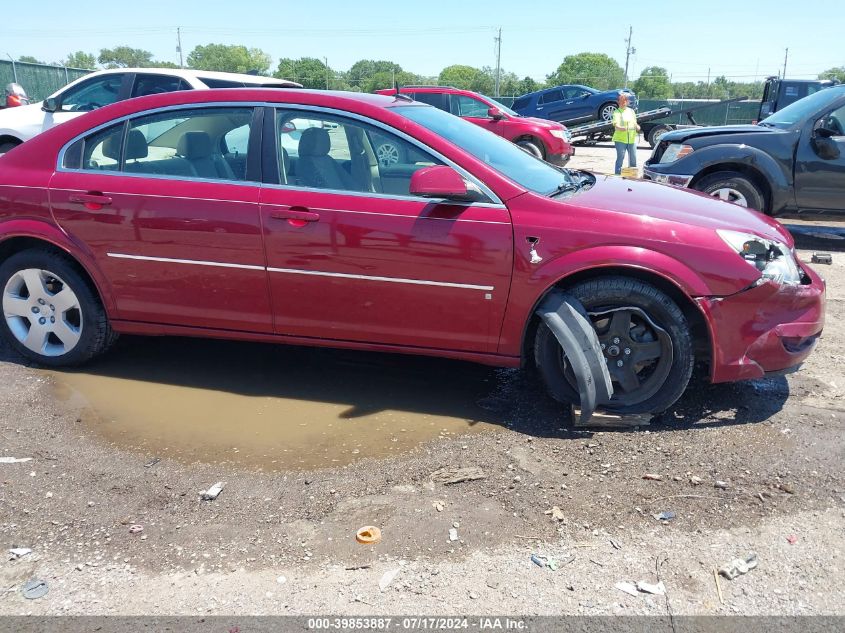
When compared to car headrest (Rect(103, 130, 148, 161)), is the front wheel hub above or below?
below

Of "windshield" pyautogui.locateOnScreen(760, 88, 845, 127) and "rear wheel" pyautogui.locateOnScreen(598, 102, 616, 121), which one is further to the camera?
"rear wheel" pyautogui.locateOnScreen(598, 102, 616, 121)

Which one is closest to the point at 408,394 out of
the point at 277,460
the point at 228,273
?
the point at 277,460

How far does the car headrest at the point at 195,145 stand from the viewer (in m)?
4.40

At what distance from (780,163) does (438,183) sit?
5.94 meters

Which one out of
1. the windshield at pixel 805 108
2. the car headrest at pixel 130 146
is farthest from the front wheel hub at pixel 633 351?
the windshield at pixel 805 108

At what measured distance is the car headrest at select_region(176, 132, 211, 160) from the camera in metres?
4.40

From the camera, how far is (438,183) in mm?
3840

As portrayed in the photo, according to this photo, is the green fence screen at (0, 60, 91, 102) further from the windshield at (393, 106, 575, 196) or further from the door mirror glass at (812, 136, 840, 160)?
the door mirror glass at (812, 136, 840, 160)

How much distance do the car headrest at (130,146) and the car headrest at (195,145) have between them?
0.25 metres

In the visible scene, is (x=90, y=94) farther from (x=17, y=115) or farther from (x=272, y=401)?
(x=272, y=401)

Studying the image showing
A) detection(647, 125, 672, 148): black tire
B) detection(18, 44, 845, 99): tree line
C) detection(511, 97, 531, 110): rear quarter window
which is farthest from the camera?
detection(18, 44, 845, 99): tree line

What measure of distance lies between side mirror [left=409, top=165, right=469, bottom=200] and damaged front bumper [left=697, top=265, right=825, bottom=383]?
1.38 meters

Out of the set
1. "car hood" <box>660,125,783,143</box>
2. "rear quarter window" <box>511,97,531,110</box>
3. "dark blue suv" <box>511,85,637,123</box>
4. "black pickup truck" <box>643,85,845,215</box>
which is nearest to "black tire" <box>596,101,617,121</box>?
"dark blue suv" <box>511,85,637,123</box>

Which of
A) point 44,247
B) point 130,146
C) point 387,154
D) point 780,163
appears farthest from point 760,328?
point 780,163
